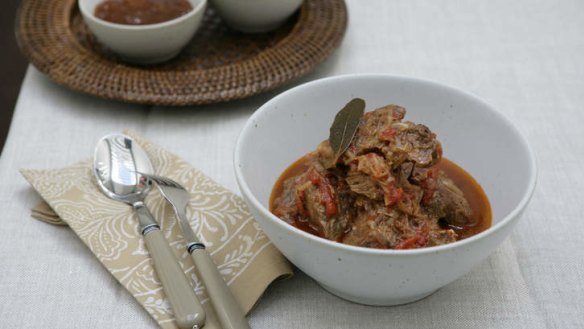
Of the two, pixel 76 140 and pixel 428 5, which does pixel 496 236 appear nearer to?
pixel 76 140

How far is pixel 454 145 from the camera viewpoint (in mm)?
1907

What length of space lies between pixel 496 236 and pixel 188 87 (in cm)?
129

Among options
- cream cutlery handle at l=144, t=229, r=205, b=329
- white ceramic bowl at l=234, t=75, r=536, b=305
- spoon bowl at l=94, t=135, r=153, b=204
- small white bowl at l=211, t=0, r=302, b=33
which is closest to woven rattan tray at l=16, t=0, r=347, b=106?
small white bowl at l=211, t=0, r=302, b=33

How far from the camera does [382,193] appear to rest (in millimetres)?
Result: 1555

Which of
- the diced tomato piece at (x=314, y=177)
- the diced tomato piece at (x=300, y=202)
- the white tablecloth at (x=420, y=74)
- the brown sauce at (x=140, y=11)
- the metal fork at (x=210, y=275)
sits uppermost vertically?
the brown sauce at (x=140, y=11)

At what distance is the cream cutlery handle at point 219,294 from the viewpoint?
1504 millimetres

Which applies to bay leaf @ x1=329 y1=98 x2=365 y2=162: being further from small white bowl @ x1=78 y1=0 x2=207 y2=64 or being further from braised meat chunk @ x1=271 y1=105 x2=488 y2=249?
small white bowl @ x1=78 y1=0 x2=207 y2=64

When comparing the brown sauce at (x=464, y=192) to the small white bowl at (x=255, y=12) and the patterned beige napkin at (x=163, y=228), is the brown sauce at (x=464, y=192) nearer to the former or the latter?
the patterned beige napkin at (x=163, y=228)

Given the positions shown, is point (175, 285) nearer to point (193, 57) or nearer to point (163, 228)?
point (163, 228)

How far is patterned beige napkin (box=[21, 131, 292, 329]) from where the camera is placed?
1.66 meters

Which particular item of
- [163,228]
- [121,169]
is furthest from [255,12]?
[163,228]

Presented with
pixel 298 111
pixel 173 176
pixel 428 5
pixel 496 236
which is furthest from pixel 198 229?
pixel 428 5

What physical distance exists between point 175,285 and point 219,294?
0.38ft

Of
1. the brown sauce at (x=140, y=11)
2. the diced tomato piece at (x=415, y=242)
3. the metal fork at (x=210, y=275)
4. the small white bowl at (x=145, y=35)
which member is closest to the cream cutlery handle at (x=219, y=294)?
the metal fork at (x=210, y=275)
